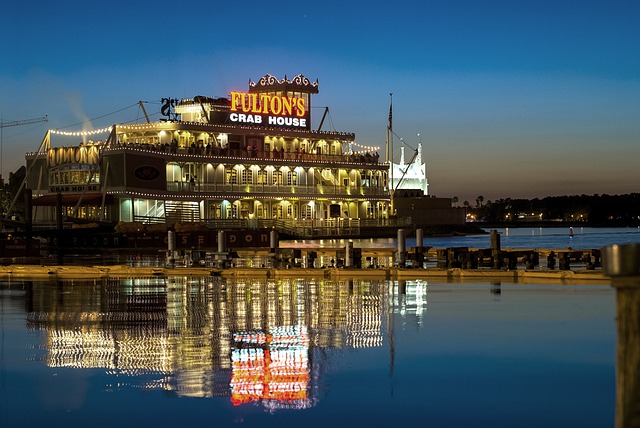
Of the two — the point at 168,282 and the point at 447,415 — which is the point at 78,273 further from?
the point at 447,415

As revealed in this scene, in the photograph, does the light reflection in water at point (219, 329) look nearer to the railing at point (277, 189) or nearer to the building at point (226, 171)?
the building at point (226, 171)

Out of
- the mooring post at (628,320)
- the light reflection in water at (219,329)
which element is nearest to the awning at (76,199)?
the light reflection in water at (219,329)

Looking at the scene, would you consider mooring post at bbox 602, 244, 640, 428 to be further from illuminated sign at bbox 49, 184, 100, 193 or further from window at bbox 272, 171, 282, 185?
window at bbox 272, 171, 282, 185

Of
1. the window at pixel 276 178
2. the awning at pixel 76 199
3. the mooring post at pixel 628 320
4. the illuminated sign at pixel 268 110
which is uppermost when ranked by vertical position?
the illuminated sign at pixel 268 110

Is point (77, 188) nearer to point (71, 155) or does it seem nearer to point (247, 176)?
point (71, 155)

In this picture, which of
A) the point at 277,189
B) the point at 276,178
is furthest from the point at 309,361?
the point at 276,178

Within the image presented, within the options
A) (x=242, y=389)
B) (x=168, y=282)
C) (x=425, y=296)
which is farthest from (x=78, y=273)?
(x=242, y=389)

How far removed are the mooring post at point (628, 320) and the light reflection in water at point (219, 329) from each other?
691 centimetres

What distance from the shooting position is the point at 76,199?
271 feet

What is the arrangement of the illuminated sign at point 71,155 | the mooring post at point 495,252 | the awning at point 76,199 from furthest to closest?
the illuminated sign at point 71,155, the awning at point 76,199, the mooring post at point 495,252

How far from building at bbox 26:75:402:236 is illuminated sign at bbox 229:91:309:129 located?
0.11 m

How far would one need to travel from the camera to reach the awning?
81875mm

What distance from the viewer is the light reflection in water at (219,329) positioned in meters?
13.6

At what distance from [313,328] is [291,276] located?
1626cm
